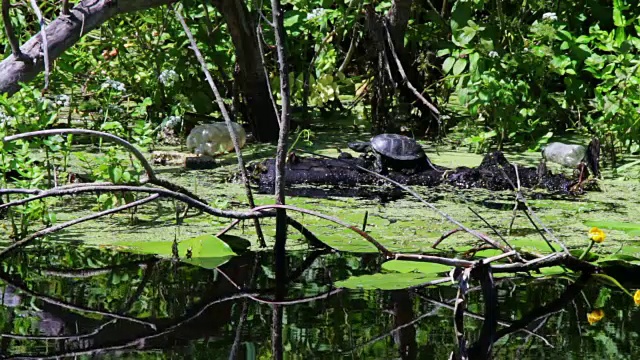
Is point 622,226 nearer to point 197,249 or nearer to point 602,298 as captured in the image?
point 602,298

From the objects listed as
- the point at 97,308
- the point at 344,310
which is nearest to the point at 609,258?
the point at 344,310

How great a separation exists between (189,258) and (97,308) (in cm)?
61

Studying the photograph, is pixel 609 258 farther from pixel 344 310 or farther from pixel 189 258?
pixel 189 258

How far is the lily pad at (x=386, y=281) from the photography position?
316 centimetres

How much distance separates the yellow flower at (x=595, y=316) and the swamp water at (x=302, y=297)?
0.01 m

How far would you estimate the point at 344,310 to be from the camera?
2.93m

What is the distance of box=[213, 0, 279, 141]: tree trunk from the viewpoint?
5457mm

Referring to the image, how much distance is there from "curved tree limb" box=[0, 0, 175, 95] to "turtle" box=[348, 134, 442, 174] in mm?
1297

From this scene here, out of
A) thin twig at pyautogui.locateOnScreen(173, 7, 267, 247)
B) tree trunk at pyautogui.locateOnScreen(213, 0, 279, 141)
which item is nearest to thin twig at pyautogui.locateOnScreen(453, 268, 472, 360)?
thin twig at pyautogui.locateOnScreen(173, 7, 267, 247)

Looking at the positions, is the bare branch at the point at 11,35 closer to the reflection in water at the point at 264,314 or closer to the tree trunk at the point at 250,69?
the reflection in water at the point at 264,314

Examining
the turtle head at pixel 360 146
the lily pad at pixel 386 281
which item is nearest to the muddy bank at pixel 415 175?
the turtle head at pixel 360 146

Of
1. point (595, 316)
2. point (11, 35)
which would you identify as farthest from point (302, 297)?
point (11, 35)

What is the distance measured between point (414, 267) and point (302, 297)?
446 millimetres

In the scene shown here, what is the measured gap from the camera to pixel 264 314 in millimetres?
2885
